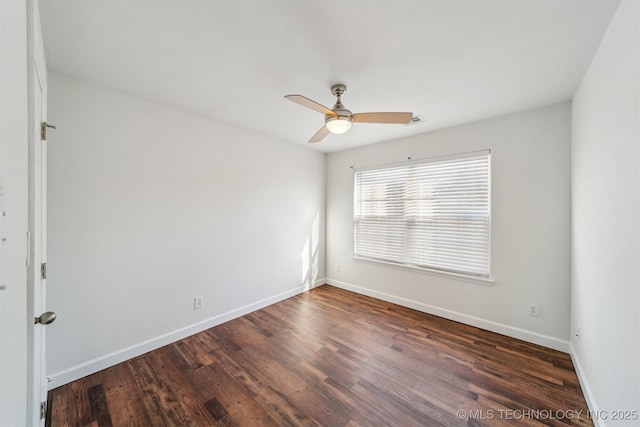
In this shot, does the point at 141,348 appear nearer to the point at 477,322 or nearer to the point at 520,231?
the point at 477,322

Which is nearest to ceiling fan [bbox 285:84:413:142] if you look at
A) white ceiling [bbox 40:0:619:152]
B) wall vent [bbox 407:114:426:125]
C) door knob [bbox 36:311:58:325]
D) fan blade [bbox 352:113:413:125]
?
fan blade [bbox 352:113:413:125]

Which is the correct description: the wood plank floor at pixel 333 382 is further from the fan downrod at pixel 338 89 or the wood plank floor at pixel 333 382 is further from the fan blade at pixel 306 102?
the fan downrod at pixel 338 89

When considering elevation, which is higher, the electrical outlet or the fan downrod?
the fan downrod

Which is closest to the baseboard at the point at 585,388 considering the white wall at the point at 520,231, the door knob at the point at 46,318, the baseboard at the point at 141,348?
the white wall at the point at 520,231

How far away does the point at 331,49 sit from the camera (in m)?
1.61

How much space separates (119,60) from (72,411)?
253 cm

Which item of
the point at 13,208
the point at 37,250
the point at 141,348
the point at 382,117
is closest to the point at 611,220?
the point at 382,117

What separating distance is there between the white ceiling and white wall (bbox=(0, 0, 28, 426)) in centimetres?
84

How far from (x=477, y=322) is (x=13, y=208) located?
3803 mm

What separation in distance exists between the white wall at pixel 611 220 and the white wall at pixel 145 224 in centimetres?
322

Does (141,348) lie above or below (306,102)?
below

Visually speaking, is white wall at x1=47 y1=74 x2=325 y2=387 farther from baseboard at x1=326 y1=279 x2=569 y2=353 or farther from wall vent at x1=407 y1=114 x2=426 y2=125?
wall vent at x1=407 y1=114 x2=426 y2=125

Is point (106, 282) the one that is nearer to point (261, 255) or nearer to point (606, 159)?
point (261, 255)

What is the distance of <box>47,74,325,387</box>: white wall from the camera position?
6.34 ft
